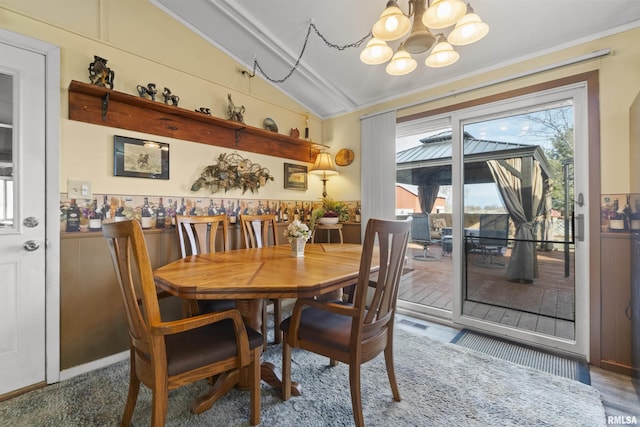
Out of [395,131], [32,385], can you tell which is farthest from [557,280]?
[32,385]

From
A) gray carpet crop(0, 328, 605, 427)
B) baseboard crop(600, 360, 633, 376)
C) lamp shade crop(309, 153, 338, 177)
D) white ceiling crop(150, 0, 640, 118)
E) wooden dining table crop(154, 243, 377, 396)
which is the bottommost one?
gray carpet crop(0, 328, 605, 427)

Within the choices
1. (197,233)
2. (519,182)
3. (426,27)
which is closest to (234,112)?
(197,233)

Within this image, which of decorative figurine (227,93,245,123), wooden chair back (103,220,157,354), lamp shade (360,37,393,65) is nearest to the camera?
wooden chair back (103,220,157,354)

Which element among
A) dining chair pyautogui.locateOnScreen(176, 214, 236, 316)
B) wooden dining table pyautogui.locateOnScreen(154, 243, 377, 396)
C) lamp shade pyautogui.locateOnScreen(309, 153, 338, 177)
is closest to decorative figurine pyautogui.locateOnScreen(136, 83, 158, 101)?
dining chair pyautogui.locateOnScreen(176, 214, 236, 316)

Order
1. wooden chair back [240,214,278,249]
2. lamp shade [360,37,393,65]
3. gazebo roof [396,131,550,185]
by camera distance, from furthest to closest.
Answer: wooden chair back [240,214,278,249]
gazebo roof [396,131,550,185]
lamp shade [360,37,393,65]

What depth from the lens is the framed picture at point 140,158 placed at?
84.1 inches

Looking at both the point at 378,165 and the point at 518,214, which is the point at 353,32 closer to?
the point at 378,165

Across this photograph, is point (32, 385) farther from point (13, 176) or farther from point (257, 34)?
point (257, 34)

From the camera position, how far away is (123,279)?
1.15m

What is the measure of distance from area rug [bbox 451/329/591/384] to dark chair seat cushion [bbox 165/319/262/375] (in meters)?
2.01

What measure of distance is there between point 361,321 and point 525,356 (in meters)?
1.83

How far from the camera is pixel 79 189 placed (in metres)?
1.96

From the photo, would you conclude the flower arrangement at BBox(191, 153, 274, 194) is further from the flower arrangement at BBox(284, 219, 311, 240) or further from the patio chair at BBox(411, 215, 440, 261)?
the patio chair at BBox(411, 215, 440, 261)

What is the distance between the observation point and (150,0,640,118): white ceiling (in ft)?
6.40
